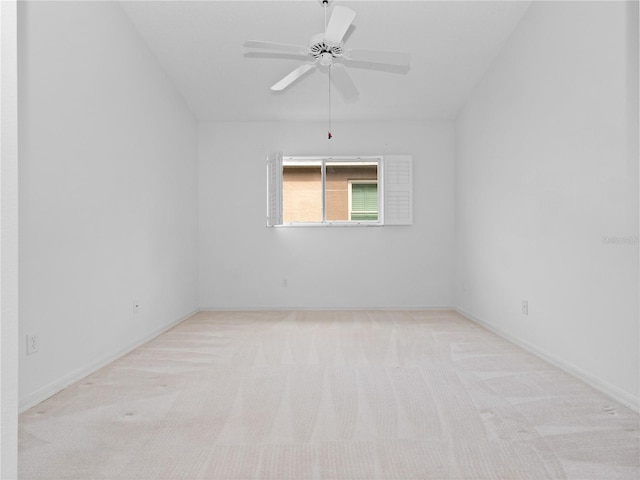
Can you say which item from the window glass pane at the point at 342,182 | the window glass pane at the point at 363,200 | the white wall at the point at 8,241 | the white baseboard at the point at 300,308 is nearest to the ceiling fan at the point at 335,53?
the white wall at the point at 8,241

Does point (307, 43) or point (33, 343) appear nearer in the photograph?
point (33, 343)

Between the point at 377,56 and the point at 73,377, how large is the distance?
291cm

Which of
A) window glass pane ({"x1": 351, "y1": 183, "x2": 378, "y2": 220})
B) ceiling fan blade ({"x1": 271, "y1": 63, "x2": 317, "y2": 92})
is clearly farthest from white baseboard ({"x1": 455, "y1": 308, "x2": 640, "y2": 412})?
window glass pane ({"x1": 351, "y1": 183, "x2": 378, "y2": 220})

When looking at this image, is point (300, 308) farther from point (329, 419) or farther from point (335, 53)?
point (329, 419)

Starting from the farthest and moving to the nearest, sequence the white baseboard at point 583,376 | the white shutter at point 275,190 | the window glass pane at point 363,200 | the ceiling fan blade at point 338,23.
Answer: the window glass pane at point 363,200
the white shutter at point 275,190
the ceiling fan blade at point 338,23
the white baseboard at point 583,376

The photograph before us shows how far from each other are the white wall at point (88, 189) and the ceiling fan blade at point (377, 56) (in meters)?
1.81

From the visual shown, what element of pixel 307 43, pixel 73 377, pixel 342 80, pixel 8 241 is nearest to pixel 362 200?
pixel 307 43

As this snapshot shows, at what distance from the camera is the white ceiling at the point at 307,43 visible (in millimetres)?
3670

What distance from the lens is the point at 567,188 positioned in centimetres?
312

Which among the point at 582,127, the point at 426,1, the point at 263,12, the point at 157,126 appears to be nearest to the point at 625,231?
the point at 582,127

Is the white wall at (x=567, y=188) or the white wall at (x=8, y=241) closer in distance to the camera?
the white wall at (x=8, y=241)

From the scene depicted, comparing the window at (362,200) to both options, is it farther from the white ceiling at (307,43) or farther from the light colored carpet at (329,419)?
the light colored carpet at (329,419)

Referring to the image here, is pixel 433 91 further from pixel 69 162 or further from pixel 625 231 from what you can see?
pixel 69 162

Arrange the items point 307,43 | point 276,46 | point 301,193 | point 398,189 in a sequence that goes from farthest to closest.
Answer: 1. point 301,193
2. point 398,189
3. point 307,43
4. point 276,46
